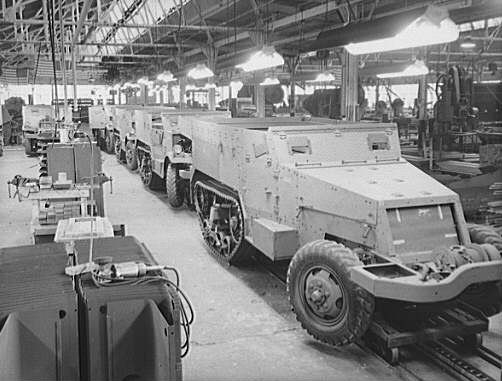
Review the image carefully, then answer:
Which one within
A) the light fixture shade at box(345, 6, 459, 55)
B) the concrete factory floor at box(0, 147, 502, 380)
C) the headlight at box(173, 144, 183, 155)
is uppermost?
the light fixture shade at box(345, 6, 459, 55)

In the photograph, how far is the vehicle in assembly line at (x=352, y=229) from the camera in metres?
4.89

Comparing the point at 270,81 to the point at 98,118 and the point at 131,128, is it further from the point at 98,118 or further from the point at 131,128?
the point at 98,118

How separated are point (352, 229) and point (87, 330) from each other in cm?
326

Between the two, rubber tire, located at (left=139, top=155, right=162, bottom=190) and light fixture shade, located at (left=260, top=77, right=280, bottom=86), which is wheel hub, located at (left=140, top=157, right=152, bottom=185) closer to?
rubber tire, located at (left=139, top=155, right=162, bottom=190)

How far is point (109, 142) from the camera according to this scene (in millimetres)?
22016

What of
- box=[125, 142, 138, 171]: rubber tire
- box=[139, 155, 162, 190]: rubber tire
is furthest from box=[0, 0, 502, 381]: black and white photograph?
box=[125, 142, 138, 171]: rubber tire

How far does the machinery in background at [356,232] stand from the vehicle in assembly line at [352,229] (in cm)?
1

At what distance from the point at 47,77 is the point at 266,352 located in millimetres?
36083

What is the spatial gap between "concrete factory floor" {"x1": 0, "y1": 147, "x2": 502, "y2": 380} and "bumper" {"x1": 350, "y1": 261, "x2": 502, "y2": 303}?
2.38 ft

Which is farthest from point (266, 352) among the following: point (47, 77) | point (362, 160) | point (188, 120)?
point (47, 77)

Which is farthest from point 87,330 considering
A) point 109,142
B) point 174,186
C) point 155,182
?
point 109,142

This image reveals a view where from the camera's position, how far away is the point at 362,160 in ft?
22.2

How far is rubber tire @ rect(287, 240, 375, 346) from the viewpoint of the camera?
4918 millimetres

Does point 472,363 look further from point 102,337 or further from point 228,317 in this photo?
point 102,337
